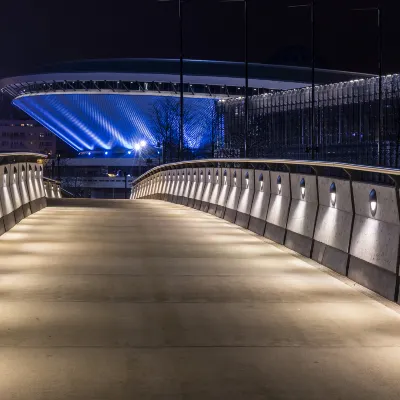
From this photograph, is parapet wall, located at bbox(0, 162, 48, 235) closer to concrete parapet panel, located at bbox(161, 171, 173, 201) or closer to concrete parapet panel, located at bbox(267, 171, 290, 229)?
concrete parapet panel, located at bbox(267, 171, 290, 229)

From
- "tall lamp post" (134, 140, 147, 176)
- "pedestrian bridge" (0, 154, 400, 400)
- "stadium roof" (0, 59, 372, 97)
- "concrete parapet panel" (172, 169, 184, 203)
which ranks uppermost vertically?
"stadium roof" (0, 59, 372, 97)

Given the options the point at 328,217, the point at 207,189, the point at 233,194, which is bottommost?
the point at 207,189

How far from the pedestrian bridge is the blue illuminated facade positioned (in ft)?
381

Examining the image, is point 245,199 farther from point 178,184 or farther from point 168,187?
point 168,187

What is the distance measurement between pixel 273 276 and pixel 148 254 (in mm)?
3207

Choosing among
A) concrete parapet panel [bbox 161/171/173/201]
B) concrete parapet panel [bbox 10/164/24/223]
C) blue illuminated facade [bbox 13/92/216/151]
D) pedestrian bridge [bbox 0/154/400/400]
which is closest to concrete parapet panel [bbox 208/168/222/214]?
concrete parapet panel [bbox 10/164/24/223]

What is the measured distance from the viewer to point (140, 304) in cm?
1022

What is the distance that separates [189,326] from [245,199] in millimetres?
12823

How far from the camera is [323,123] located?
105m

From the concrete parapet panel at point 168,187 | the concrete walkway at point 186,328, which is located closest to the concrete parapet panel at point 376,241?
the concrete walkway at point 186,328

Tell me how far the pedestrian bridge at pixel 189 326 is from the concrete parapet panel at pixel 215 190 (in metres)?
10.4

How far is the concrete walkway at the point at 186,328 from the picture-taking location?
22.1ft

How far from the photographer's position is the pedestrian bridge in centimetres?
676

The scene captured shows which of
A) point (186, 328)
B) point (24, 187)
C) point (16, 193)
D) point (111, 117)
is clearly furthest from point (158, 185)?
point (111, 117)
